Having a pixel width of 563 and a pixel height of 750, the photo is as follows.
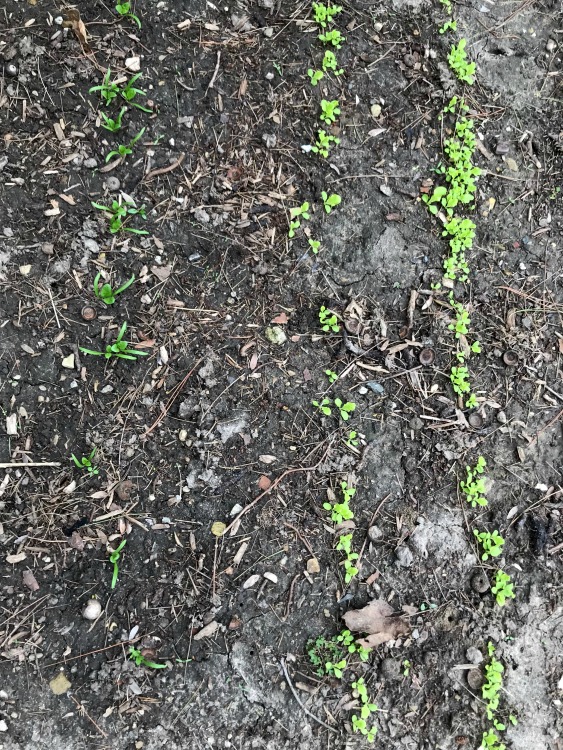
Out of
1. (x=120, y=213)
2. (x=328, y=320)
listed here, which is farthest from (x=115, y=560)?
(x=120, y=213)

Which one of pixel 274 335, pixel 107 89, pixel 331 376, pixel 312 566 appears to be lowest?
pixel 312 566

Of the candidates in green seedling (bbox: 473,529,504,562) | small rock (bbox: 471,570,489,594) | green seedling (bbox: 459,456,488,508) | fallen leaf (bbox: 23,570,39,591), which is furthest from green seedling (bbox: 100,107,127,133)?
small rock (bbox: 471,570,489,594)

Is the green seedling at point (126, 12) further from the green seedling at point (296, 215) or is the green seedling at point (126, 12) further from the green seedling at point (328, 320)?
the green seedling at point (328, 320)

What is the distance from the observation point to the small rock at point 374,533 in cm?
265

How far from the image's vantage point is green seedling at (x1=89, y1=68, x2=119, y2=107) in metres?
2.58

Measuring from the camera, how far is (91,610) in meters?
2.45

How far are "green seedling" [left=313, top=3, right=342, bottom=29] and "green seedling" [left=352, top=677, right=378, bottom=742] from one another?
3504 mm

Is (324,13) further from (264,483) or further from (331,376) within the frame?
(264,483)

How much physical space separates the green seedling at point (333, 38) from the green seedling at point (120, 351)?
1903 mm

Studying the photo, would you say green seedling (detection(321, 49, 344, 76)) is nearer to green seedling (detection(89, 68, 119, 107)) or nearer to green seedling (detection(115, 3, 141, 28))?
green seedling (detection(115, 3, 141, 28))

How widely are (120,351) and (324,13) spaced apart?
7.06ft

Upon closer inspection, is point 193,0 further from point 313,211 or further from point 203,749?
point 203,749

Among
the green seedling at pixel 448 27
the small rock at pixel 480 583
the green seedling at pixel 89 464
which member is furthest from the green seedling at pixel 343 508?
the green seedling at pixel 448 27

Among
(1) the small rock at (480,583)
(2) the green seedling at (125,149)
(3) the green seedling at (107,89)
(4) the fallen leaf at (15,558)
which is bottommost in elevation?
(4) the fallen leaf at (15,558)
